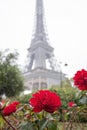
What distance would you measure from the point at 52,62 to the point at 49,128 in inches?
1529

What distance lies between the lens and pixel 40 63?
40.6 meters

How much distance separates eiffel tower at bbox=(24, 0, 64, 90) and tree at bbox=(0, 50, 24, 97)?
1254 cm

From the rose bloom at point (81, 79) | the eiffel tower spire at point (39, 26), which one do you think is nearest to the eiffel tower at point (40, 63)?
the eiffel tower spire at point (39, 26)

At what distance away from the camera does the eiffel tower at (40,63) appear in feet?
130

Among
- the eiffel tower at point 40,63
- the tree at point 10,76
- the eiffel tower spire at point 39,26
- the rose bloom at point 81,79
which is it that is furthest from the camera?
the eiffel tower spire at point 39,26

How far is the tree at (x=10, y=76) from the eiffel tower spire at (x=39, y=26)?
63.1 feet

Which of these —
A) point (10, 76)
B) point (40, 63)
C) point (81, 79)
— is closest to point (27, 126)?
point (81, 79)

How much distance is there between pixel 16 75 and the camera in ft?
79.3

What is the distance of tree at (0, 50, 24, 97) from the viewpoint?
927 inches

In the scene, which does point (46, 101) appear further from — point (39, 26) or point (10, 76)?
point (39, 26)

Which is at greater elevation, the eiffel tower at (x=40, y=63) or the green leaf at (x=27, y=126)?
the eiffel tower at (x=40, y=63)

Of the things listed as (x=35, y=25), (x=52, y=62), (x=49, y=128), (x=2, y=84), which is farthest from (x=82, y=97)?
(x=35, y=25)

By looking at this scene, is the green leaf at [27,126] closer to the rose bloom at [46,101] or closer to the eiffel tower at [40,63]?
the rose bloom at [46,101]

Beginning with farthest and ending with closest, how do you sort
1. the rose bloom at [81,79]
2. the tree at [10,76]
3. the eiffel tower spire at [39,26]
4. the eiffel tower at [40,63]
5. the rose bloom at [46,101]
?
the eiffel tower spire at [39,26] < the eiffel tower at [40,63] < the tree at [10,76] < the rose bloom at [81,79] < the rose bloom at [46,101]
